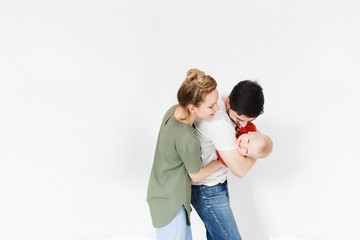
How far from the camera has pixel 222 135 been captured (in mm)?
1823

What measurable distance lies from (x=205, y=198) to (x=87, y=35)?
1.28 m

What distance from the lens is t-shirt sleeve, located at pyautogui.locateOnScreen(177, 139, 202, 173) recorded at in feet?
5.78

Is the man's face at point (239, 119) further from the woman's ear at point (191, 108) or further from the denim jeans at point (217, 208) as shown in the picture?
the denim jeans at point (217, 208)

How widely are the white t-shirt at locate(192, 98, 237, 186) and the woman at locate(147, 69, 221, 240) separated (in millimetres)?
44

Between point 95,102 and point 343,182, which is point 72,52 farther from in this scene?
point 343,182

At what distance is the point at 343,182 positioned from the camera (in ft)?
9.07

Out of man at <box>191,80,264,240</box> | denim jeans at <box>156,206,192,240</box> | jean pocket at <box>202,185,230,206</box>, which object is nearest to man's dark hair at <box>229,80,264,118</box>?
man at <box>191,80,264,240</box>

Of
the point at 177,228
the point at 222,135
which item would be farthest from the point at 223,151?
the point at 177,228

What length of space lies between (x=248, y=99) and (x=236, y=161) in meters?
0.28

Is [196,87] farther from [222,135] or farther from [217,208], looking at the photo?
[217,208]

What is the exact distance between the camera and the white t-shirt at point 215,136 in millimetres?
1826

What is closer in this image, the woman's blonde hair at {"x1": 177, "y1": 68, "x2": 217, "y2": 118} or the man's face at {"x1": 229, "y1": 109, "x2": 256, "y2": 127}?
the woman's blonde hair at {"x1": 177, "y1": 68, "x2": 217, "y2": 118}

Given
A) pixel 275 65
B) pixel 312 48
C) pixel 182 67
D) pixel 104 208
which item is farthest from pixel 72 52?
pixel 312 48

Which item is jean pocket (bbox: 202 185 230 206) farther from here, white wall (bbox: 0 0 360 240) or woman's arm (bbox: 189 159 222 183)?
white wall (bbox: 0 0 360 240)
